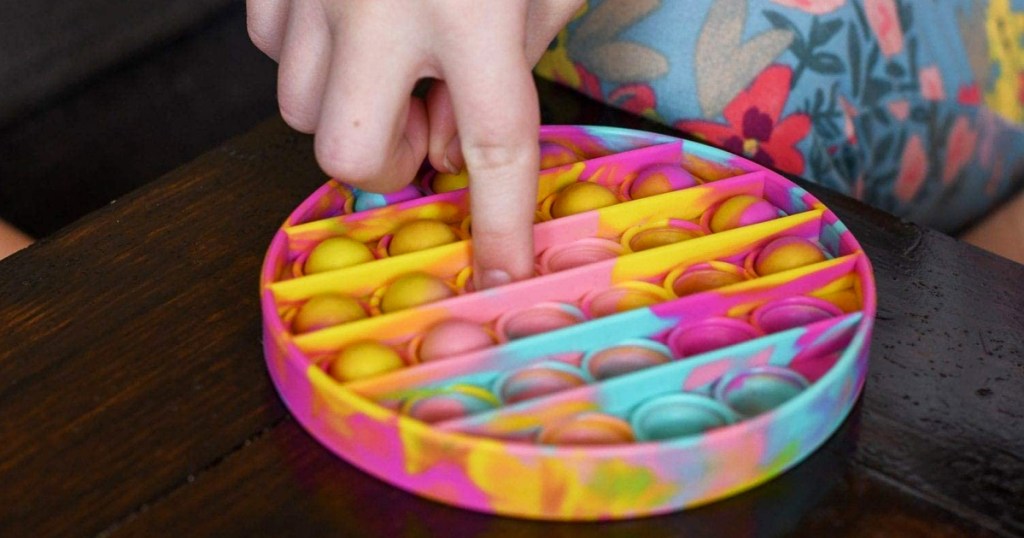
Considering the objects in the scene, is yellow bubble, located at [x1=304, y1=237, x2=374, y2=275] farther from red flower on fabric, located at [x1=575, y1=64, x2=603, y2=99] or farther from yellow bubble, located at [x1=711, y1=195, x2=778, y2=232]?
red flower on fabric, located at [x1=575, y1=64, x2=603, y2=99]

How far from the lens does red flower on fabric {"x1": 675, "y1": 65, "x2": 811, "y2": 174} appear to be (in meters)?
1.00

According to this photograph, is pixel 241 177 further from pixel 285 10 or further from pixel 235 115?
pixel 235 115

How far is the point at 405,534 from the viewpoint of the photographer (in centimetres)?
55

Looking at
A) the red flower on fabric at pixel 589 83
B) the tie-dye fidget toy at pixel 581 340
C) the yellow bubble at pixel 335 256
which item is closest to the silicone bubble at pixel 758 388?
the tie-dye fidget toy at pixel 581 340

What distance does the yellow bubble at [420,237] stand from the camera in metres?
0.71

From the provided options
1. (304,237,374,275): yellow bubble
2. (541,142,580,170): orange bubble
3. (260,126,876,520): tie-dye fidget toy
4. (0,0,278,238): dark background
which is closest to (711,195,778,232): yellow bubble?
(260,126,876,520): tie-dye fidget toy

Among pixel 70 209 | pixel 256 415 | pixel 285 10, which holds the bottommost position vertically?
pixel 70 209

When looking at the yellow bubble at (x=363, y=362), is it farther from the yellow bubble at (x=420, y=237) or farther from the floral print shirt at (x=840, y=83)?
the floral print shirt at (x=840, y=83)

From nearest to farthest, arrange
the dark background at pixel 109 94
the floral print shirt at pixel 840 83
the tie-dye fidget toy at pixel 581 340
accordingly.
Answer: the tie-dye fidget toy at pixel 581 340 < the floral print shirt at pixel 840 83 < the dark background at pixel 109 94

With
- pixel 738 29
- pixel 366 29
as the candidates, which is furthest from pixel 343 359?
pixel 738 29

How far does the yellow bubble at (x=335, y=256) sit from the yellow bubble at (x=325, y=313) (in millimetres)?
40

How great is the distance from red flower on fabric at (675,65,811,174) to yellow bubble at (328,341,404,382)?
0.50 metres

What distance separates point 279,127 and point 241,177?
0.08m

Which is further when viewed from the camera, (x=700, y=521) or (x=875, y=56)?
(x=875, y=56)
